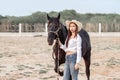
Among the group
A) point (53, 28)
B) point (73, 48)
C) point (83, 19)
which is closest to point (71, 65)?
point (73, 48)

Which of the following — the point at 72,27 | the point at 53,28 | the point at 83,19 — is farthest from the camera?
the point at 83,19

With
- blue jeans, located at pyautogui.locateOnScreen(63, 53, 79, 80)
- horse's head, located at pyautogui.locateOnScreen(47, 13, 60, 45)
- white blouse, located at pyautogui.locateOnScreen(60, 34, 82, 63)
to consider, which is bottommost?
blue jeans, located at pyautogui.locateOnScreen(63, 53, 79, 80)

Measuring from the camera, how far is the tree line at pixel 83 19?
53125 millimetres

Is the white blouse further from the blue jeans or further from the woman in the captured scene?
the blue jeans

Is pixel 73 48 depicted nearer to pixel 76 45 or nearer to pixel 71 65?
pixel 76 45

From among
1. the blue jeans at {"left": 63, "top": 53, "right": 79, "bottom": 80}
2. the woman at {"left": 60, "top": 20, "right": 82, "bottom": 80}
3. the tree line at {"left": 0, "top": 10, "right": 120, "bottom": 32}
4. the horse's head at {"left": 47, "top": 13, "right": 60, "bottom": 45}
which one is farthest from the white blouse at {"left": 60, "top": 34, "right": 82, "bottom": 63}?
the tree line at {"left": 0, "top": 10, "right": 120, "bottom": 32}

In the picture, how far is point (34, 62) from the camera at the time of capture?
1739 cm

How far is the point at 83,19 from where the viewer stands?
244 feet

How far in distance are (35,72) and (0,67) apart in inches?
61.4

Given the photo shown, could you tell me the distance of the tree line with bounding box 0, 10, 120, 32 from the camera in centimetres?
5312

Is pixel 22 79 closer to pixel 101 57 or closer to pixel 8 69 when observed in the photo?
pixel 8 69

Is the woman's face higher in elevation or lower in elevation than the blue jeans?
higher

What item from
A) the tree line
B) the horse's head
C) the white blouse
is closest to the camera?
the white blouse

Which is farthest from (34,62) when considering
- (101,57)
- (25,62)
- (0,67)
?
(101,57)
